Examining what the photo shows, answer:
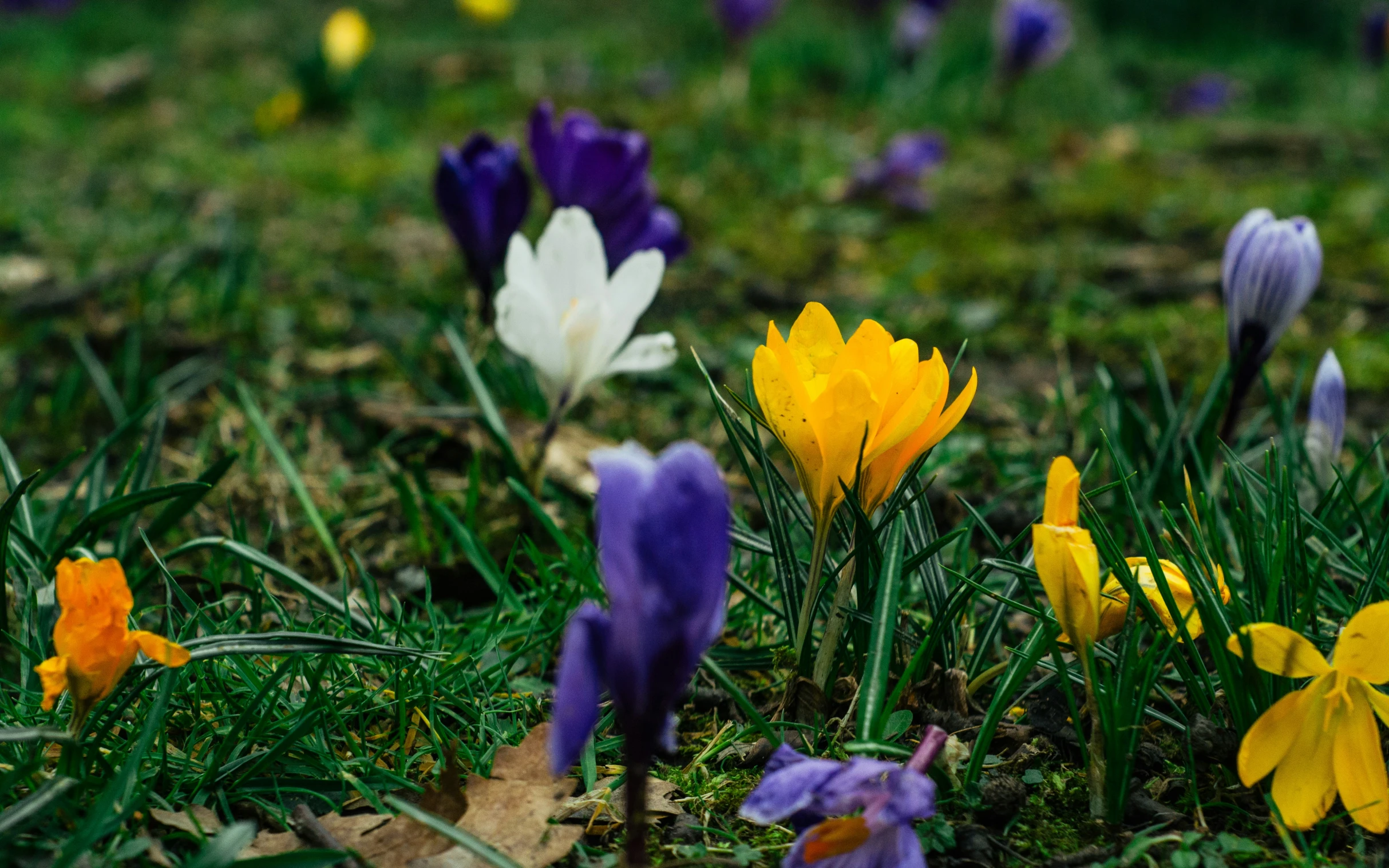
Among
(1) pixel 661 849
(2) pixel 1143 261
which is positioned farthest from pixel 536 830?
(2) pixel 1143 261

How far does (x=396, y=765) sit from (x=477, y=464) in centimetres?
65

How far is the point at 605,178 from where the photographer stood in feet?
6.31

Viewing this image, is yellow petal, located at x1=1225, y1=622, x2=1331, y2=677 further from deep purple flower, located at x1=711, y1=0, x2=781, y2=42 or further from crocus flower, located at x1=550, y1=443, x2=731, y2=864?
deep purple flower, located at x1=711, y1=0, x2=781, y2=42

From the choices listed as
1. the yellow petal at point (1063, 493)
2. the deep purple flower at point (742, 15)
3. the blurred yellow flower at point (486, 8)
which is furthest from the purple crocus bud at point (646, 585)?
the blurred yellow flower at point (486, 8)

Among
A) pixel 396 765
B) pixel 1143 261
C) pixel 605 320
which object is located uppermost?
pixel 605 320

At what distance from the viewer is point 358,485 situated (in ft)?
6.34

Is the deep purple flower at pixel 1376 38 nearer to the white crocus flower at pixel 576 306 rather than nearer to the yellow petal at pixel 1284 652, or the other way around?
the white crocus flower at pixel 576 306

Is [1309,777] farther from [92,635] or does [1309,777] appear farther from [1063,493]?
[92,635]

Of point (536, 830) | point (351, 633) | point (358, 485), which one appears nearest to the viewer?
point (536, 830)

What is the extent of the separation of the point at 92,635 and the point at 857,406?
73 cm

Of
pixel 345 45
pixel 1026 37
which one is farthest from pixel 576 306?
pixel 345 45

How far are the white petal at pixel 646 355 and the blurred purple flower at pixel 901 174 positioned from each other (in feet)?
7.12

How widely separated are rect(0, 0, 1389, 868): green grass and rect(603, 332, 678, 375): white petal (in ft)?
0.85

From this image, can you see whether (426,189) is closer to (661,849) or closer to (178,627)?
(178,627)
